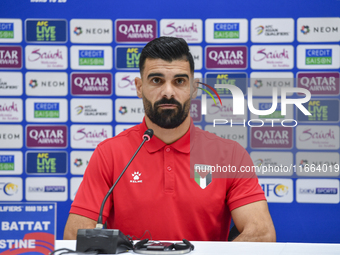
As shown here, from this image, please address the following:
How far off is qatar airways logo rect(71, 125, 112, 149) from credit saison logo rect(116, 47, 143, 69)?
1.43ft

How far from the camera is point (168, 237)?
132 cm

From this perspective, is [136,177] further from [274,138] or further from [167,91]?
[274,138]

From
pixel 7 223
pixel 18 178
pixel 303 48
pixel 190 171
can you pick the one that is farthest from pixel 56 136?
pixel 303 48

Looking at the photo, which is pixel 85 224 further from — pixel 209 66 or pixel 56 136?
pixel 209 66

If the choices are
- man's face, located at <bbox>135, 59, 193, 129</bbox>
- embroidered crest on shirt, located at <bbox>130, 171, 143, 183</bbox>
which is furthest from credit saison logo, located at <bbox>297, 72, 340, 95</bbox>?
embroidered crest on shirt, located at <bbox>130, 171, 143, 183</bbox>

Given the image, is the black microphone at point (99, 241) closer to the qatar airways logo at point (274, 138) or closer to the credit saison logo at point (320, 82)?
the qatar airways logo at point (274, 138)

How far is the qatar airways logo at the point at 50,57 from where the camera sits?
2.11 meters

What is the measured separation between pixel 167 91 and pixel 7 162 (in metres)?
1.41

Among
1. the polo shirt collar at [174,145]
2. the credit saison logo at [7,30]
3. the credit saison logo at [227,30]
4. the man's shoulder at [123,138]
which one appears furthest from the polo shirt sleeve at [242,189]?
the credit saison logo at [7,30]

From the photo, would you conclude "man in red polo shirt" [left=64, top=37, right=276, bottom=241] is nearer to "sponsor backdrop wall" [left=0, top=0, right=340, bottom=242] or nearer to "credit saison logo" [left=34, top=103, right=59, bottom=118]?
"sponsor backdrop wall" [left=0, top=0, right=340, bottom=242]

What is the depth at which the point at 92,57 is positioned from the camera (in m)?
2.10

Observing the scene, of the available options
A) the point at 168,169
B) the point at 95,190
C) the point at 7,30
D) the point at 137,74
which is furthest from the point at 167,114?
the point at 7,30

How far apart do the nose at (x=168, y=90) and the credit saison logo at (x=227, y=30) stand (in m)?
0.87

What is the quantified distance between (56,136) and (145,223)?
110cm
